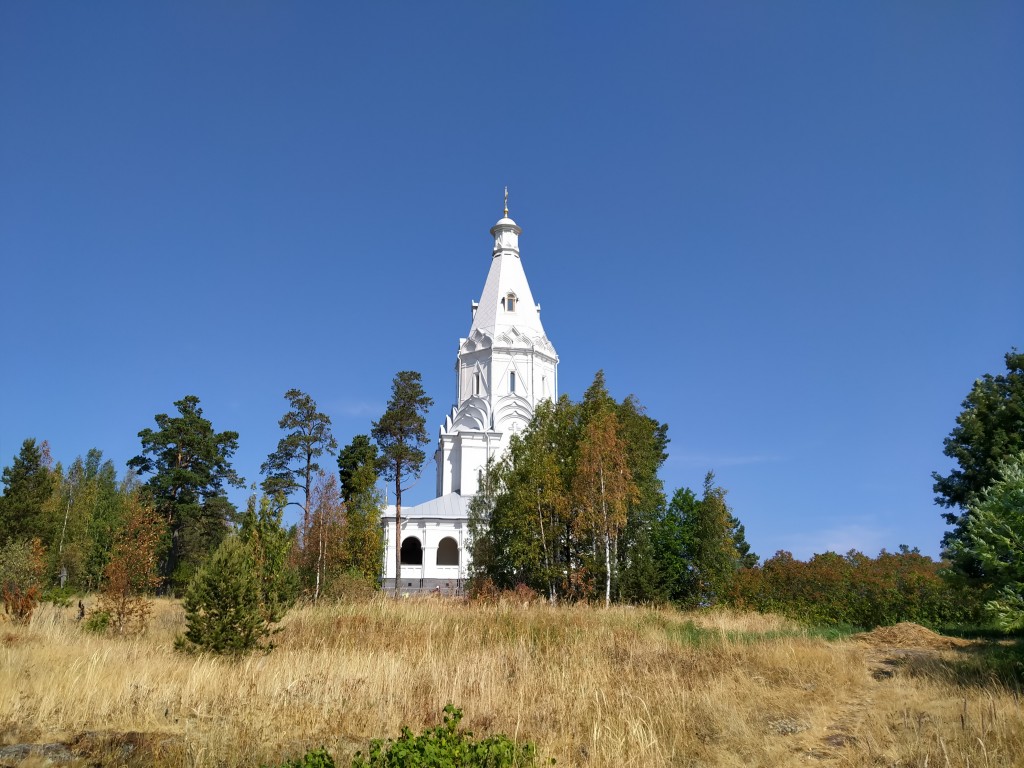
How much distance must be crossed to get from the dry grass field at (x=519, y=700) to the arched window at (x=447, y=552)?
36.0 metres

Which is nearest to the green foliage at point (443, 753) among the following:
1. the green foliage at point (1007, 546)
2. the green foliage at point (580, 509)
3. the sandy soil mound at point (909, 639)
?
the green foliage at point (1007, 546)

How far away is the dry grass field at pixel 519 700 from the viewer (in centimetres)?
649

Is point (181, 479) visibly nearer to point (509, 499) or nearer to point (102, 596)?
point (509, 499)

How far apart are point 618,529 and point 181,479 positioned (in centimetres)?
2571

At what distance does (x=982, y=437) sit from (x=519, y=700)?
21090mm

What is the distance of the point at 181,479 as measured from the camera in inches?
1548

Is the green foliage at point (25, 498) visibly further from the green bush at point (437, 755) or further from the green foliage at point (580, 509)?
the green bush at point (437, 755)

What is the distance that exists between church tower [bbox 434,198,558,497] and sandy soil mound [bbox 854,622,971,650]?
1326 inches

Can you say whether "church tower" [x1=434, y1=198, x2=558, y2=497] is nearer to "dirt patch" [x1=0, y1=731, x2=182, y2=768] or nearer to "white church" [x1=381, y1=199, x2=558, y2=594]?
"white church" [x1=381, y1=199, x2=558, y2=594]

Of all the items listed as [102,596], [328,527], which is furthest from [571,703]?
[328,527]

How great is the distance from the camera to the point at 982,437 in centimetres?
2278

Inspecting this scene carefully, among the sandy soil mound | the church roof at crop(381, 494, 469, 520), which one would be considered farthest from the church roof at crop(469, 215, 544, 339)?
the sandy soil mound

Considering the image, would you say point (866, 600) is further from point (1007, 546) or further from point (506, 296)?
point (506, 296)

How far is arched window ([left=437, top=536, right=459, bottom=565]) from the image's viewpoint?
48.3m
